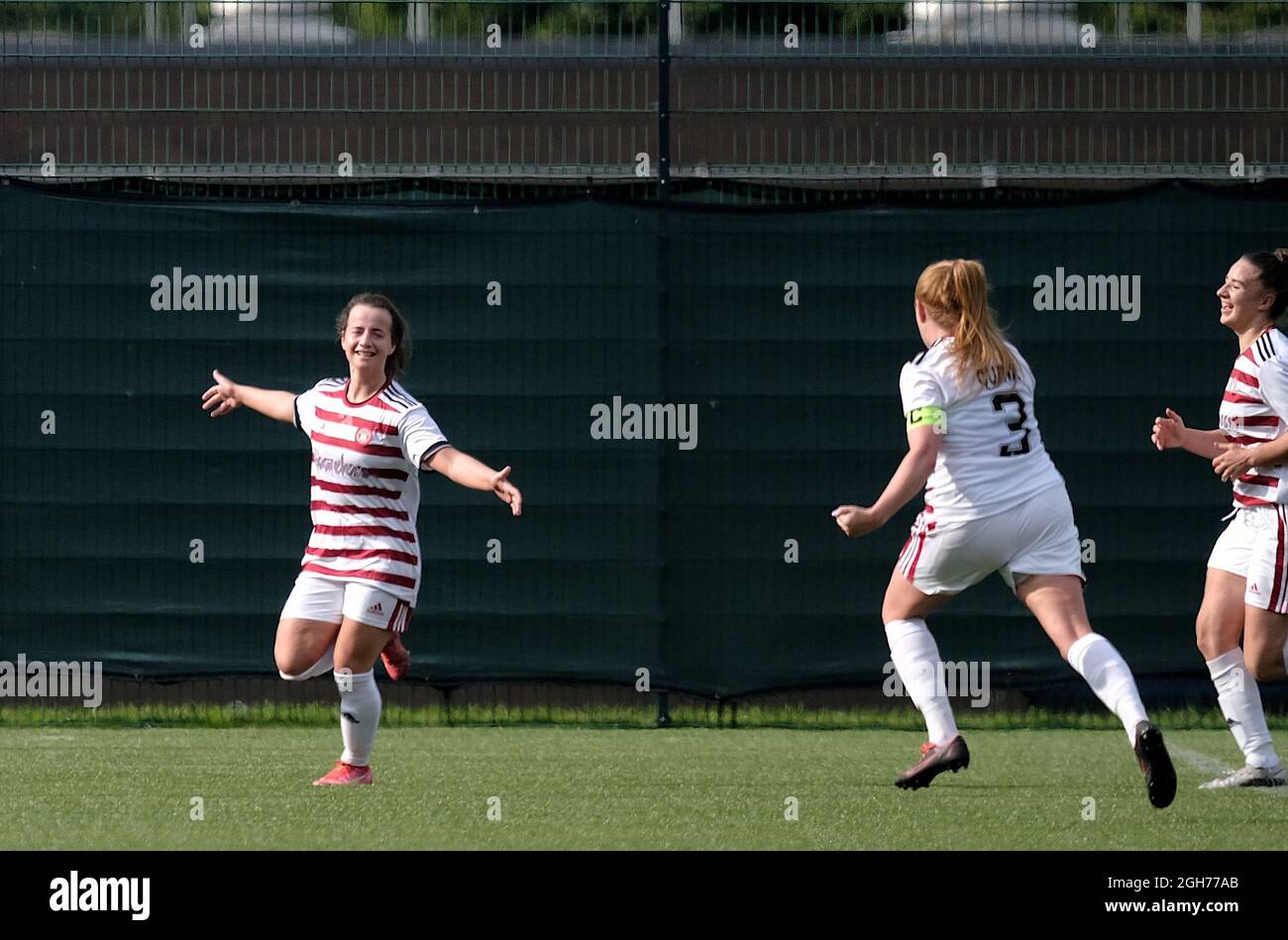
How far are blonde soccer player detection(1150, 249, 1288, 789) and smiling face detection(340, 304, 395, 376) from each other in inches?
101

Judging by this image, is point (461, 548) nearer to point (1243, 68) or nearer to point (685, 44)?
point (685, 44)

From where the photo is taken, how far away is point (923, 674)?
21.0 ft

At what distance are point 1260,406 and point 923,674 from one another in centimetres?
148

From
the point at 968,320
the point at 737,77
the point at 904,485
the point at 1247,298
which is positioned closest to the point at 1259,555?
the point at 1247,298

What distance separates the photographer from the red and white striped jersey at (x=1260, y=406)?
662cm

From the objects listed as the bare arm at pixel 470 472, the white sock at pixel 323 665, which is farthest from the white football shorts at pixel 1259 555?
the white sock at pixel 323 665

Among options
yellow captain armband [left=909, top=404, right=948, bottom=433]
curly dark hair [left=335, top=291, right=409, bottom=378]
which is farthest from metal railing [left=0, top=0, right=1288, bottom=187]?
yellow captain armband [left=909, top=404, right=948, bottom=433]

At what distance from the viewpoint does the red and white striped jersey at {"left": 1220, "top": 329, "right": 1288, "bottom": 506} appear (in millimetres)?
6617

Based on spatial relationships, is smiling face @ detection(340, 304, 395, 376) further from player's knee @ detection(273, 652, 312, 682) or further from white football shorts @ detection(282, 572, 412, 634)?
player's knee @ detection(273, 652, 312, 682)

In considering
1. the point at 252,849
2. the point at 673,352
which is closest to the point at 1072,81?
the point at 673,352

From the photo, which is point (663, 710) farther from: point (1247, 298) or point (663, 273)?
point (1247, 298)

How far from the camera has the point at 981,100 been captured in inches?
376

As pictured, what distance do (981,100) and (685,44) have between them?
1.44 m

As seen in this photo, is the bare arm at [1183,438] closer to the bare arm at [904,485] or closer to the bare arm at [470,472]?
the bare arm at [904,485]
